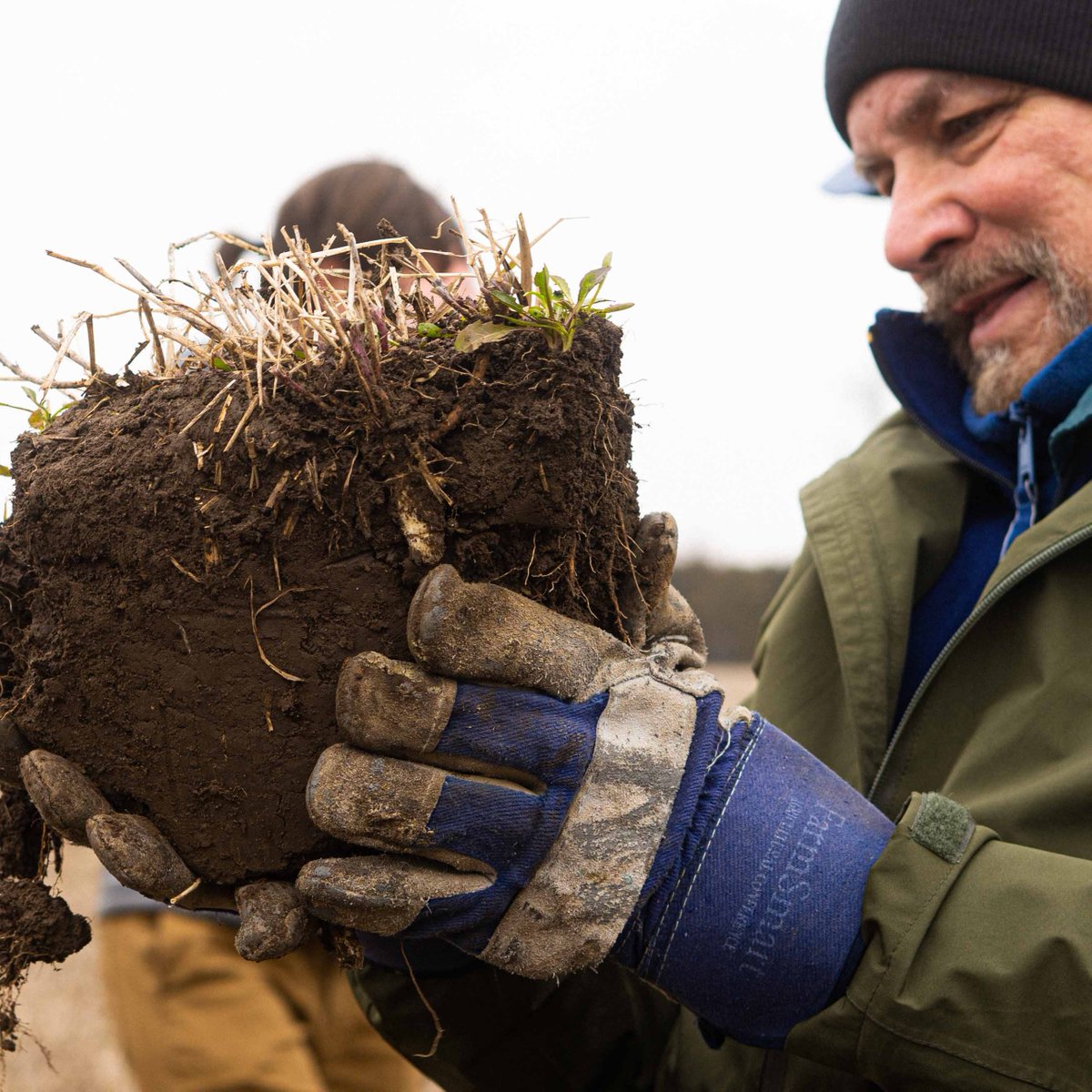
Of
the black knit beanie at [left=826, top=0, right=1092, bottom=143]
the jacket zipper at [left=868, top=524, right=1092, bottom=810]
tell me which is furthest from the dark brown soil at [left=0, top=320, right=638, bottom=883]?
the black knit beanie at [left=826, top=0, right=1092, bottom=143]

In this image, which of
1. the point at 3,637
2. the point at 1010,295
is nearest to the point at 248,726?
the point at 3,637

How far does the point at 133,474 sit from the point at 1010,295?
62.5 inches

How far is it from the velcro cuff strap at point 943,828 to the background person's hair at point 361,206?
169cm

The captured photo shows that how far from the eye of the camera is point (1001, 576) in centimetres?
138

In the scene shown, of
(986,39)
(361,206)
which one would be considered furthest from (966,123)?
(361,206)

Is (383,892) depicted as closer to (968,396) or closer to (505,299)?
(505,299)

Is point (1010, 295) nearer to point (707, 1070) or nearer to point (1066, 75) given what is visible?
point (1066, 75)

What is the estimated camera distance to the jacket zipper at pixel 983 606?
51.7 inches

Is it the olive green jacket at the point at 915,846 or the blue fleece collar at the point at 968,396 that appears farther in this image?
the blue fleece collar at the point at 968,396

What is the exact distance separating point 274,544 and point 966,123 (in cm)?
157

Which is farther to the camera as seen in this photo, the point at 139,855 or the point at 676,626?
the point at 676,626

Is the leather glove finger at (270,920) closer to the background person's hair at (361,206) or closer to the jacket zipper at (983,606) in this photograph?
the jacket zipper at (983,606)

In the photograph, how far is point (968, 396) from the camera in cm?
187

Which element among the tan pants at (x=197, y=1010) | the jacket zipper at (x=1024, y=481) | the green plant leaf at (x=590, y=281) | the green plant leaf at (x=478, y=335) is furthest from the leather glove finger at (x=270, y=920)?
the jacket zipper at (x=1024, y=481)
